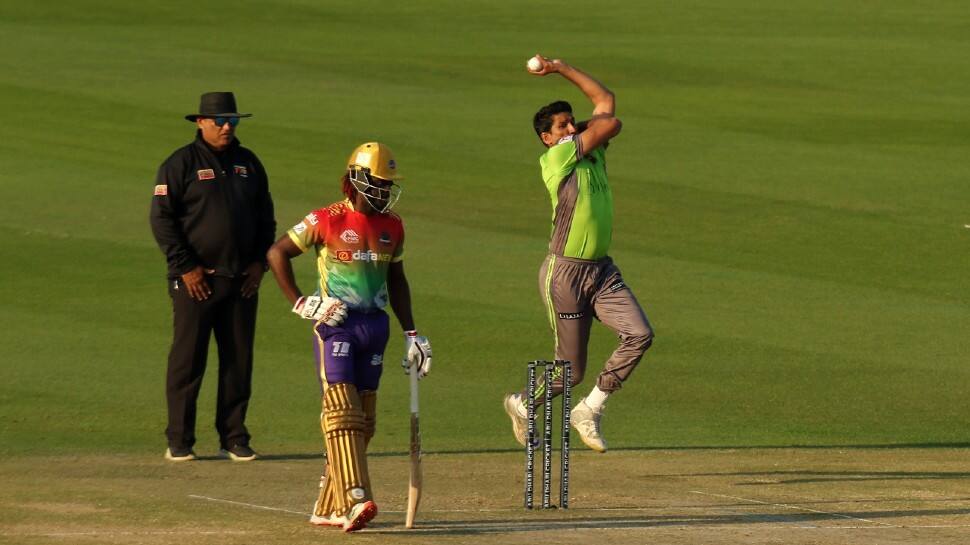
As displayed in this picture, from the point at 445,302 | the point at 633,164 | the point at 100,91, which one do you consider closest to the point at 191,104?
the point at 100,91

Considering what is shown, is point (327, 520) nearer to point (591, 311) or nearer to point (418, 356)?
point (418, 356)

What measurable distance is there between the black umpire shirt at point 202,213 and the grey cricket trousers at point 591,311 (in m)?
2.05

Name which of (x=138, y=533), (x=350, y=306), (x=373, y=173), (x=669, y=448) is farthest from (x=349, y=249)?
(x=669, y=448)

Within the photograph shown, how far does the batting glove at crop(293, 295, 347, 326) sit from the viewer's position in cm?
930

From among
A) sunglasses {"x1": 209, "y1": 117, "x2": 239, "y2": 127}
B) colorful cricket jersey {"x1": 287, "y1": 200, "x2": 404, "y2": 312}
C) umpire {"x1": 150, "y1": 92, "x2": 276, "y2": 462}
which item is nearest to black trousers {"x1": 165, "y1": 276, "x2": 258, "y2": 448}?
umpire {"x1": 150, "y1": 92, "x2": 276, "y2": 462}

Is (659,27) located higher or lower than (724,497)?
higher

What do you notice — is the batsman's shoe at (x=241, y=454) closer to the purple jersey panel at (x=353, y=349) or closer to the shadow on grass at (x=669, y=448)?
the shadow on grass at (x=669, y=448)

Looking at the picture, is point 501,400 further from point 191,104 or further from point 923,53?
point 923,53

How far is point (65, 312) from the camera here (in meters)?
16.7

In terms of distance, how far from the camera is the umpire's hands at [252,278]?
1198 cm

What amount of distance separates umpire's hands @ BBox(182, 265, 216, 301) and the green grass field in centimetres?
113

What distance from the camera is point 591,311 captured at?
453 inches

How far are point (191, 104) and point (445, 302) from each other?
12992mm

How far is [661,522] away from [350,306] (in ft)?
6.76
